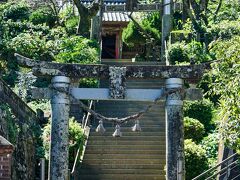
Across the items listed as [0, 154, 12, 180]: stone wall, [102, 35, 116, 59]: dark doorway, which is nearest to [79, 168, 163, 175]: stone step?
[0, 154, 12, 180]: stone wall

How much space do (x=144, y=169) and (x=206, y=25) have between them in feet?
33.2

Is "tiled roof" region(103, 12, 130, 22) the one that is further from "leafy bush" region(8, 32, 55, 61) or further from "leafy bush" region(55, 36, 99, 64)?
"leafy bush" region(8, 32, 55, 61)

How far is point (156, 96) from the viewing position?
46.8 feet

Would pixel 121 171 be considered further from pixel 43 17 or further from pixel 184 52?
pixel 43 17

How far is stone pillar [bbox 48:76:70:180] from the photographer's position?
45.6 ft

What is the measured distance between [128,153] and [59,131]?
5.87 meters

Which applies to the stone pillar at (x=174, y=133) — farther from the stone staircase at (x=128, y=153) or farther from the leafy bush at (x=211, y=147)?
the leafy bush at (x=211, y=147)

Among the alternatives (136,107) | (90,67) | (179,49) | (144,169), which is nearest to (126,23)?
(179,49)

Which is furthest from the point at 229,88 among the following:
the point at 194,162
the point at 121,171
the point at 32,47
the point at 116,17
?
the point at 116,17

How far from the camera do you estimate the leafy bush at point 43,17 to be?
1177 inches

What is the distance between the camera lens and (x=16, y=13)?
3028 centimetres

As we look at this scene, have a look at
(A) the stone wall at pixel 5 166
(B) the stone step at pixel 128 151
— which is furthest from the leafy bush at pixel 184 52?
(A) the stone wall at pixel 5 166

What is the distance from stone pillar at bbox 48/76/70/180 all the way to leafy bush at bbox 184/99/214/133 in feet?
27.7

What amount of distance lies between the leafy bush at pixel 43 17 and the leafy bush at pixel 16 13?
1.49 ft
